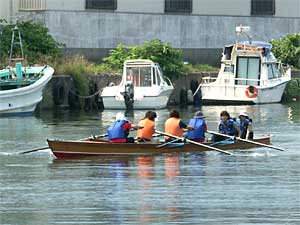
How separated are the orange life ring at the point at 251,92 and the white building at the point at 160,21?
709 centimetres

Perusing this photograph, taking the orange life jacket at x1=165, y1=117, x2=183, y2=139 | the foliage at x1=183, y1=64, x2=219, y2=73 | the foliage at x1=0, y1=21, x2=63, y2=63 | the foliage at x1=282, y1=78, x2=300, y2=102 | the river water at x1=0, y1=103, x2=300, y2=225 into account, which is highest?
the foliage at x1=0, y1=21, x2=63, y2=63

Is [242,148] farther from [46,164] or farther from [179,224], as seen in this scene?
[179,224]

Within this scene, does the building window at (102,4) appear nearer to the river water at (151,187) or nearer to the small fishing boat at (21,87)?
the small fishing boat at (21,87)

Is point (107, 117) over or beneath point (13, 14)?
beneath

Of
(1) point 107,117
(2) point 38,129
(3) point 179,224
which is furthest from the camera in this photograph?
(1) point 107,117

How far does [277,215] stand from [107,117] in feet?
85.6

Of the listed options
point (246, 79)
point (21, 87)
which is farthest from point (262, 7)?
point (21, 87)

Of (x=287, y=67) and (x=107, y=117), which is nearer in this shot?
(x=107, y=117)

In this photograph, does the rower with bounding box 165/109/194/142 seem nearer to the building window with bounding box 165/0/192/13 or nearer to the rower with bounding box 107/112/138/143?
the rower with bounding box 107/112/138/143

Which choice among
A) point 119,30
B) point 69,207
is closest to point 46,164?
point 69,207

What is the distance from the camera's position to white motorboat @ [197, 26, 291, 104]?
55.4 metres

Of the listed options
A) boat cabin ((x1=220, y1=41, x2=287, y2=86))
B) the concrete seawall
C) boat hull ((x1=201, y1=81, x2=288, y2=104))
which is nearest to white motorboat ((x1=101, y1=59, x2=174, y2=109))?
the concrete seawall

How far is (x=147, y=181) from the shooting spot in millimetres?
26828

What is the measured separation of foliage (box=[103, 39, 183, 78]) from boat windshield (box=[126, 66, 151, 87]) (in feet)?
9.07
